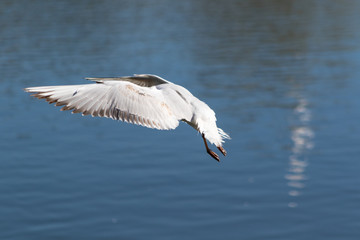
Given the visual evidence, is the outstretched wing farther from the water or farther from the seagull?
the water

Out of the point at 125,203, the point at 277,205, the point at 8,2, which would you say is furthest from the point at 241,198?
the point at 8,2

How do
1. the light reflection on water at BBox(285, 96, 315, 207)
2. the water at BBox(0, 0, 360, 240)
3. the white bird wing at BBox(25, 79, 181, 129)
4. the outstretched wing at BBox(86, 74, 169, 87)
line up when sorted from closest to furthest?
1. the white bird wing at BBox(25, 79, 181, 129)
2. the outstretched wing at BBox(86, 74, 169, 87)
3. the water at BBox(0, 0, 360, 240)
4. the light reflection on water at BBox(285, 96, 315, 207)

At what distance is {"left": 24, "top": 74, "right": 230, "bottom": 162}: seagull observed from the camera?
8812mm

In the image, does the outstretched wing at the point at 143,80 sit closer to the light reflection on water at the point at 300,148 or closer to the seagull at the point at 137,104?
the seagull at the point at 137,104

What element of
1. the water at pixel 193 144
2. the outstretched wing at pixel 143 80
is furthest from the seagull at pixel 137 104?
the water at pixel 193 144

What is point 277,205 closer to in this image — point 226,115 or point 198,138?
point 198,138

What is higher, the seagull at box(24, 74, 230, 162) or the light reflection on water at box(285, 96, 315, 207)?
the seagull at box(24, 74, 230, 162)

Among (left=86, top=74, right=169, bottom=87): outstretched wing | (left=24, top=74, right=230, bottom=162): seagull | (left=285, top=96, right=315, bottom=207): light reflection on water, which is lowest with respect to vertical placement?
(left=285, top=96, right=315, bottom=207): light reflection on water

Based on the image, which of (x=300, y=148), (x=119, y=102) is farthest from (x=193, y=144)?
(x=119, y=102)

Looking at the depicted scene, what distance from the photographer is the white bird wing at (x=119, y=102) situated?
880 centimetres

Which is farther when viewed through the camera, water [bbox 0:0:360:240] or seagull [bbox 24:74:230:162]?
water [bbox 0:0:360:240]

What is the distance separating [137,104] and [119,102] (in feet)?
0.79

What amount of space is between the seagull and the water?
1873cm

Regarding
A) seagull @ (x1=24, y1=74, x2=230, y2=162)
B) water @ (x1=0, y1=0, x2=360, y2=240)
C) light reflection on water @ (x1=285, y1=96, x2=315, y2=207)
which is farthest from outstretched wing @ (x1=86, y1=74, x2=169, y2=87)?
light reflection on water @ (x1=285, y1=96, x2=315, y2=207)
